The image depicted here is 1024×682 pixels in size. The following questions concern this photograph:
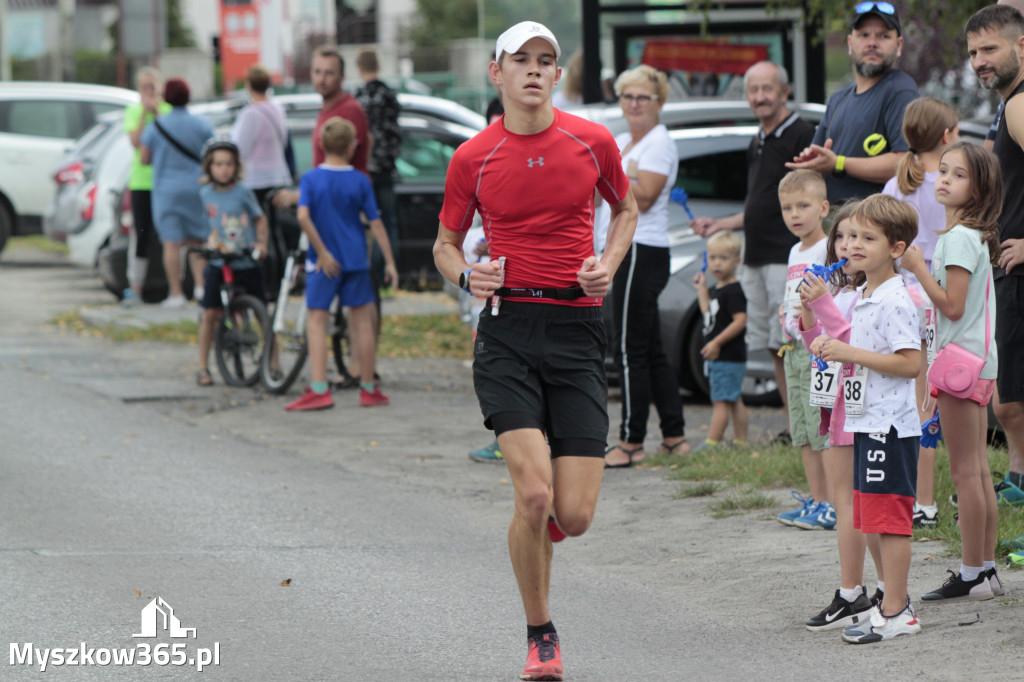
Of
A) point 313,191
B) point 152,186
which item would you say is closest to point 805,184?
point 313,191

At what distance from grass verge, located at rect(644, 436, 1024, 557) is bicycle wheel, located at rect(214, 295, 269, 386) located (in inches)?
145

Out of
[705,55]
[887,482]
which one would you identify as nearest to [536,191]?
[887,482]

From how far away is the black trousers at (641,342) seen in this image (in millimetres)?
8180

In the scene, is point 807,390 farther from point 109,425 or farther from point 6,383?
point 6,383

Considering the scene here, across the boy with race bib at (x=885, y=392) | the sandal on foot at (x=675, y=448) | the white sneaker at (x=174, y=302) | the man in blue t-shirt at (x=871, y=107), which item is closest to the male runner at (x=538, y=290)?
the boy with race bib at (x=885, y=392)

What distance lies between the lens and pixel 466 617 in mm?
5609

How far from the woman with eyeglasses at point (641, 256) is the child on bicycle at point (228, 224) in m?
3.54

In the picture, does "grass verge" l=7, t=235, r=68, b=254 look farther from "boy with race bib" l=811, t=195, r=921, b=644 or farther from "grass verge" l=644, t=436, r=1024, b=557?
"boy with race bib" l=811, t=195, r=921, b=644

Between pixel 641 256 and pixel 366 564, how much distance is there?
266cm

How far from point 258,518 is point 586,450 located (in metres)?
2.74

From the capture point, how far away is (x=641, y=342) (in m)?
8.27

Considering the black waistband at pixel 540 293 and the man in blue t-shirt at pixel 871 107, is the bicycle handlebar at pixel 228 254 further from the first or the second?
the black waistband at pixel 540 293

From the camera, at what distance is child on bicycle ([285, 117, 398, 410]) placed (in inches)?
391

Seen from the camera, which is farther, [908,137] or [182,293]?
[182,293]
